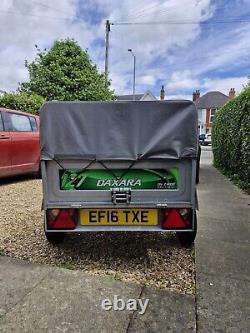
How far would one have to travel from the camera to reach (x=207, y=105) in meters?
50.3

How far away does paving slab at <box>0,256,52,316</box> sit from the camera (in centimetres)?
261

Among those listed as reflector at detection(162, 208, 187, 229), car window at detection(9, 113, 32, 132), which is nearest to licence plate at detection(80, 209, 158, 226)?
reflector at detection(162, 208, 187, 229)

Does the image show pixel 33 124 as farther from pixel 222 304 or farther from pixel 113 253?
Answer: pixel 222 304

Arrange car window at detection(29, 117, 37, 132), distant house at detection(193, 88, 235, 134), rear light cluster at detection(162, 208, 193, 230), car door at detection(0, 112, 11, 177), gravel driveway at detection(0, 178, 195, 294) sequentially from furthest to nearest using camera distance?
distant house at detection(193, 88, 235, 134) → car window at detection(29, 117, 37, 132) → car door at detection(0, 112, 11, 177) → rear light cluster at detection(162, 208, 193, 230) → gravel driveway at detection(0, 178, 195, 294)

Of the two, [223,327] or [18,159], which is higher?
[18,159]

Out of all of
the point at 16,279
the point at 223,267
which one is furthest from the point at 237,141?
the point at 16,279

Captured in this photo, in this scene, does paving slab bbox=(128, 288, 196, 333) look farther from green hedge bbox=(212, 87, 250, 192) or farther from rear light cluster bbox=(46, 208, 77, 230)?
green hedge bbox=(212, 87, 250, 192)

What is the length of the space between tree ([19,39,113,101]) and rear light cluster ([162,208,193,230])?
1393cm

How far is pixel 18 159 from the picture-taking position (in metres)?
7.07

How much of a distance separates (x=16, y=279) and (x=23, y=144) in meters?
4.66

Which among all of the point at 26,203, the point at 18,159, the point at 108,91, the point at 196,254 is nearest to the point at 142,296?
the point at 196,254

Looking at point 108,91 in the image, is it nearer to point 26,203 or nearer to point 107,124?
point 26,203

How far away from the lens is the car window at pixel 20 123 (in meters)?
6.98

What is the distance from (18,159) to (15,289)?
15.5 ft
